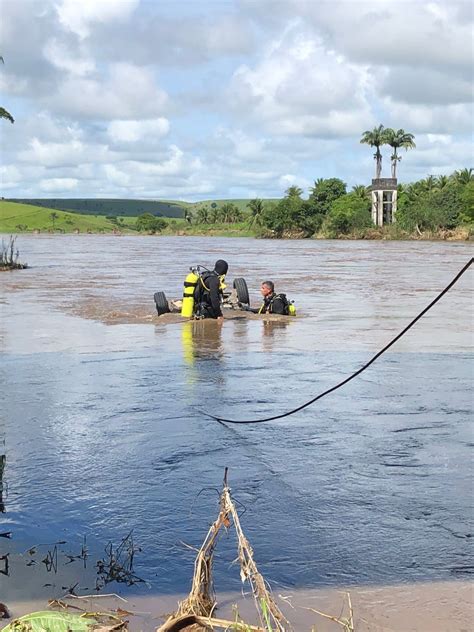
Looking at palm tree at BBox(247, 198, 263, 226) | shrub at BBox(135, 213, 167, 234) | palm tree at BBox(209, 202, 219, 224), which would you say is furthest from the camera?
shrub at BBox(135, 213, 167, 234)

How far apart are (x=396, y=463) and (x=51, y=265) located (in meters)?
42.7

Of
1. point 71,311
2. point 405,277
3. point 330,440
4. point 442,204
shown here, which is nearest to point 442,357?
point 330,440

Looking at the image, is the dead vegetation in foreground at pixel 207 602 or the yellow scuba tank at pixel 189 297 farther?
the yellow scuba tank at pixel 189 297

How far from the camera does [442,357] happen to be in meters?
14.5

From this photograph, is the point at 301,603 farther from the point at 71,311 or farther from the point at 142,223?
the point at 142,223

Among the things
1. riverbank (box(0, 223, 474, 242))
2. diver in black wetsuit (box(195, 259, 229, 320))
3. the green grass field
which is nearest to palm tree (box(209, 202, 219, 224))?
the green grass field

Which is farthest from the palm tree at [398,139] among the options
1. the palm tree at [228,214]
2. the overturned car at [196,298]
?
the overturned car at [196,298]

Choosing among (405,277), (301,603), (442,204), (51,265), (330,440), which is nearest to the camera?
(301,603)

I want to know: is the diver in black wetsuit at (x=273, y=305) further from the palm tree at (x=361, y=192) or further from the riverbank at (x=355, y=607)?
the palm tree at (x=361, y=192)

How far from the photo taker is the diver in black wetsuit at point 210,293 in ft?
60.8

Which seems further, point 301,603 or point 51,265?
point 51,265

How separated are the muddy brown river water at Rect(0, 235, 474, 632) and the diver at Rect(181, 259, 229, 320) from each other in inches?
64.2

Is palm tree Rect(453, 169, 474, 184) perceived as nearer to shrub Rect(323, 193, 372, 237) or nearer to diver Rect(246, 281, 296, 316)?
shrub Rect(323, 193, 372, 237)

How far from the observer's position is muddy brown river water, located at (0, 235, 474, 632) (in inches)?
217
